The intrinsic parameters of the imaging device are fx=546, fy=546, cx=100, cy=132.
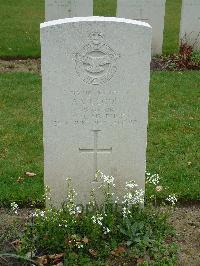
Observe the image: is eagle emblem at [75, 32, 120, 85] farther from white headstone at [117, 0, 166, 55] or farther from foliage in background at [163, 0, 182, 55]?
foliage in background at [163, 0, 182, 55]

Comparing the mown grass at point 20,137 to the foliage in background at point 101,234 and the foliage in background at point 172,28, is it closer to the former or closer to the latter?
the foliage in background at point 101,234

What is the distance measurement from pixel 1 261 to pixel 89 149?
120 cm

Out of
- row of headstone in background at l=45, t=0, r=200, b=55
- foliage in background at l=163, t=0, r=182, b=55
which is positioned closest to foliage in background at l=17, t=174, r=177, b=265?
row of headstone in background at l=45, t=0, r=200, b=55

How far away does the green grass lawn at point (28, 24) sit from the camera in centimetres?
1169

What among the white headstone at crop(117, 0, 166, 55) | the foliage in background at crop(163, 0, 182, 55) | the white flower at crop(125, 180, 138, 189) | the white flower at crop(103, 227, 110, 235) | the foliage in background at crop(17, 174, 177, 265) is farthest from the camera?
the foliage in background at crop(163, 0, 182, 55)

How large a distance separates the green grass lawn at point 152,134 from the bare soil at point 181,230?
26 centimetres

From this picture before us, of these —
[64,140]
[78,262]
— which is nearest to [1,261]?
[78,262]

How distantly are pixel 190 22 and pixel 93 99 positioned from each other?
7.16m

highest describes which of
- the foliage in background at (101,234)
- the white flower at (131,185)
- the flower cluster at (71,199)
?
the white flower at (131,185)

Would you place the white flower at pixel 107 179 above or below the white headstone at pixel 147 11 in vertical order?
below

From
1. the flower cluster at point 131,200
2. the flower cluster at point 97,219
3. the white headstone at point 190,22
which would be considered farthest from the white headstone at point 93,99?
the white headstone at point 190,22

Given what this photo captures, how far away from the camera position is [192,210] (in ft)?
17.8

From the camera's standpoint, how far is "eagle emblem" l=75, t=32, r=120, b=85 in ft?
14.6

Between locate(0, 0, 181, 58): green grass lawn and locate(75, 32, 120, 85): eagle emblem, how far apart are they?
686 cm
